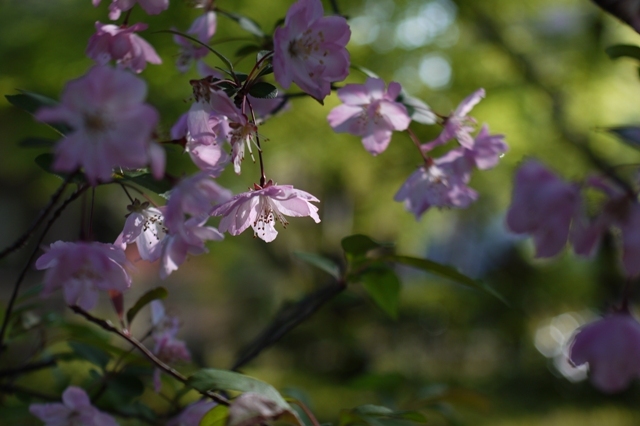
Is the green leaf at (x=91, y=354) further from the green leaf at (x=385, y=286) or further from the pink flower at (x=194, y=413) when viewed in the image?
the green leaf at (x=385, y=286)

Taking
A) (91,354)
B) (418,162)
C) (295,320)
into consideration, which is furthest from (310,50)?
(418,162)

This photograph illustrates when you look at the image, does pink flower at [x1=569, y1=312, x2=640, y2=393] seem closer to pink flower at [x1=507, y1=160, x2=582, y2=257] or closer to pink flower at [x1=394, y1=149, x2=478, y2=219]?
pink flower at [x1=507, y1=160, x2=582, y2=257]

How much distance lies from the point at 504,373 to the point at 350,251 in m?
2.82

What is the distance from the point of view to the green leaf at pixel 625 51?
478 millimetres

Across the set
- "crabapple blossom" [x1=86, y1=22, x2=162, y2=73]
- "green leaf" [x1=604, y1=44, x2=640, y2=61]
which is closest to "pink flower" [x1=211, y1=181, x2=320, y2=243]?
"crabapple blossom" [x1=86, y1=22, x2=162, y2=73]

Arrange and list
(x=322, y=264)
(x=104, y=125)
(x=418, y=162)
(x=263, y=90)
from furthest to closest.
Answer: (x=418, y=162), (x=322, y=264), (x=263, y=90), (x=104, y=125)

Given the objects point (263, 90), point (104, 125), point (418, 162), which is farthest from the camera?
point (418, 162)

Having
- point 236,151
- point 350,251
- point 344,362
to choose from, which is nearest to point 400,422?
point 350,251

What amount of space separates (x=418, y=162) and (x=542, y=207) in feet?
6.85

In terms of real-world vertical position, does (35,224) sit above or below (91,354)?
above

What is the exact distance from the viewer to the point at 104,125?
1.01 feet

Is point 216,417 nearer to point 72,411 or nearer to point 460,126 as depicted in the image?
point 72,411

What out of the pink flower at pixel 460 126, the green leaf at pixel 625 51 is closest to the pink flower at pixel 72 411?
the pink flower at pixel 460 126

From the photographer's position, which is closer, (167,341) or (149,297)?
(149,297)
